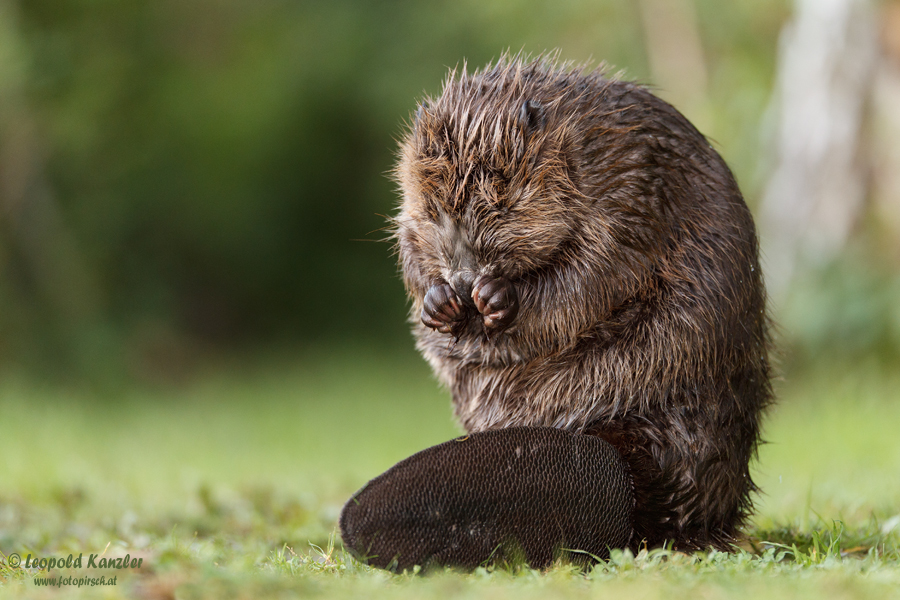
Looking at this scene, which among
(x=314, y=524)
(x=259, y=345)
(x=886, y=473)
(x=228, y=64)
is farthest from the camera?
(x=259, y=345)

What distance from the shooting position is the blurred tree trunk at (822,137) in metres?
8.23

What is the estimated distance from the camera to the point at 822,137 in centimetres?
842

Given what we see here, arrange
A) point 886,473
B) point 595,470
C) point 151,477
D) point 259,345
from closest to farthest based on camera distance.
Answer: point 595,470
point 886,473
point 151,477
point 259,345

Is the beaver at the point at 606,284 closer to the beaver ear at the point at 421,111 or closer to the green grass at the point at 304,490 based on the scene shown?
the beaver ear at the point at 421,111

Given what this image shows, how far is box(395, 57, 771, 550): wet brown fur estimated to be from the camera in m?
2.96

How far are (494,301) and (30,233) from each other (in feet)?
27.4

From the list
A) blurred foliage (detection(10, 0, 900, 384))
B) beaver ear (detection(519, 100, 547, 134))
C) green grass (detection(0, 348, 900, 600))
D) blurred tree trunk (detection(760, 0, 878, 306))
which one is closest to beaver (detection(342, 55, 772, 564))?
beaver ear (detection(519, 100, 547, 134))

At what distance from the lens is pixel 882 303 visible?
26.2 feet

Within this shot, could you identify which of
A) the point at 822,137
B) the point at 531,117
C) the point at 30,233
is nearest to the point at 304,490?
the point at 531,117

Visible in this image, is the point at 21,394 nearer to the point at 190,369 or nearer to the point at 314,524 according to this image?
the point at 190,369

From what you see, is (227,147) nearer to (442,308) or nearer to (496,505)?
(442,308)

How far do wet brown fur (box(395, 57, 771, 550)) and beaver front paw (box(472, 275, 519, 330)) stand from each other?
66 millimetres

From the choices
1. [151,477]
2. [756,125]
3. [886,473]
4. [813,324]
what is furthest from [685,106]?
[151,477]

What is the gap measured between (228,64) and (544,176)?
10.8 m
